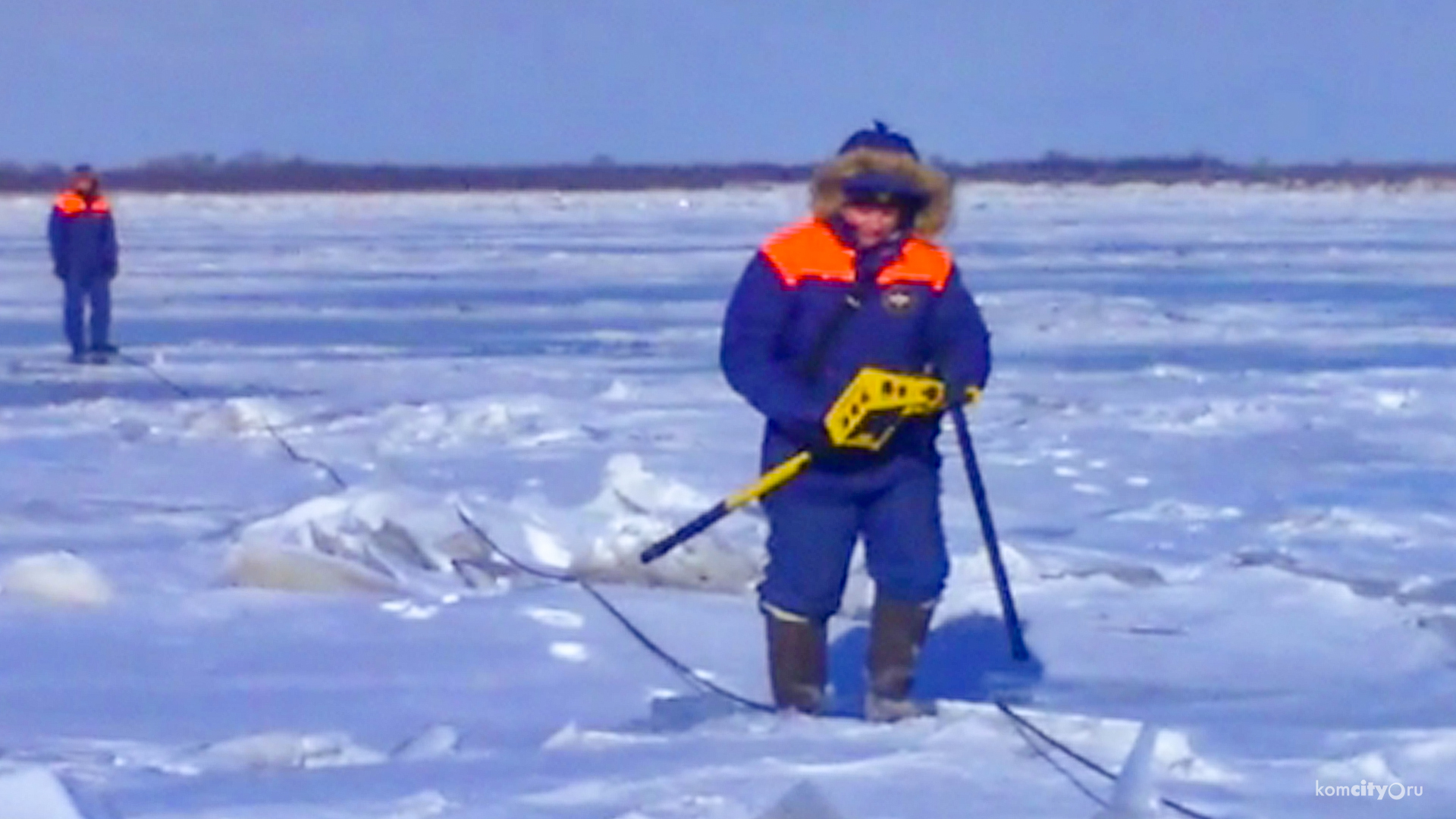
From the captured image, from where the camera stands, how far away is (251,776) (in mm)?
5898

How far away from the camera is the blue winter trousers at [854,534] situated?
634 centimetres

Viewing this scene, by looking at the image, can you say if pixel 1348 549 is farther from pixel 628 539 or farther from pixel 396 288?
pixel 396 288

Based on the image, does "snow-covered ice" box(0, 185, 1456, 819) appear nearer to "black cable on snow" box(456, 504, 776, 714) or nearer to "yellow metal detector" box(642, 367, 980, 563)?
"black cable on snow" box(456, 504, 776, 714)

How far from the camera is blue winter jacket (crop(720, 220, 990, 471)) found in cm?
623

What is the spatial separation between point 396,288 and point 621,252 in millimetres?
9898

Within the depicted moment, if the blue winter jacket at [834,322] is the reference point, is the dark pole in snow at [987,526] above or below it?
below

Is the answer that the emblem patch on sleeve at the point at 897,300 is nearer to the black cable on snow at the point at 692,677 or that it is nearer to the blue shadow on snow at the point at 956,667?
the black cable on snow at the point at 692,677

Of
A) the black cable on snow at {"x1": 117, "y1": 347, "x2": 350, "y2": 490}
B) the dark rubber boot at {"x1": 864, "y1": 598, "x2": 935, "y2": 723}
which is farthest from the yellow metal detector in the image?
the black cable on snow at {"x1": 117, "y1": 347, "x2": 350, "y2": 490}

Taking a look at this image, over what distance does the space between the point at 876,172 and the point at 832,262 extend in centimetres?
21

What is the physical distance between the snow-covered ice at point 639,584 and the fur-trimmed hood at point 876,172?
110cm

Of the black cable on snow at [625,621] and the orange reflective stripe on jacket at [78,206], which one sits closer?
the black cable on snow at [625,621]

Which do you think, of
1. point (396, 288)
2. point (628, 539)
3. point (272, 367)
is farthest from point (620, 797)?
point (396, 288)

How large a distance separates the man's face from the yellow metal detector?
274mm

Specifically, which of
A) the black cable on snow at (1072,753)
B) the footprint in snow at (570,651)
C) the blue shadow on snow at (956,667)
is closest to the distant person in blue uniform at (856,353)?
the black cable on snow at (1072,753)
